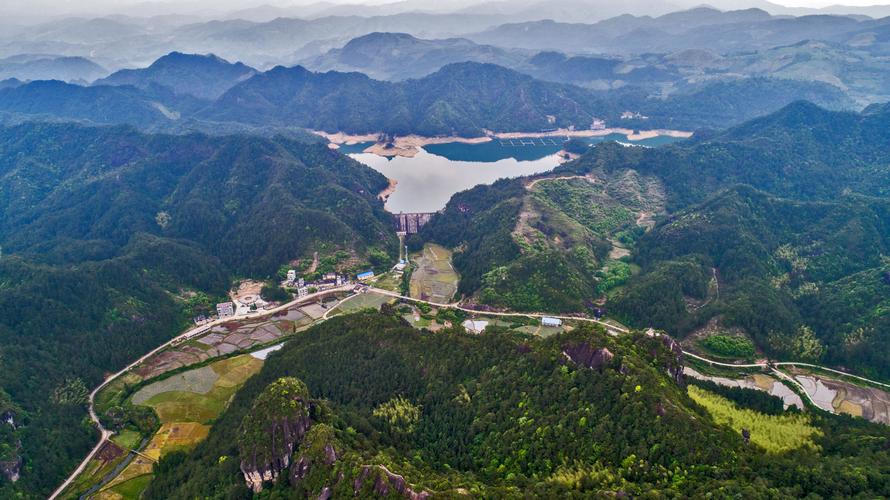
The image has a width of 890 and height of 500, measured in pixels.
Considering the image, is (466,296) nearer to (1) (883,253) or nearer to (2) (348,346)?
(2) (348,346)

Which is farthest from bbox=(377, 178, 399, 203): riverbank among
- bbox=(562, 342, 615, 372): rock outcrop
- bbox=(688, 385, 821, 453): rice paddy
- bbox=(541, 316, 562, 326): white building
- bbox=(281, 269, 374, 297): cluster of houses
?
bbox=(688, 385, 821, 453): rice paddy

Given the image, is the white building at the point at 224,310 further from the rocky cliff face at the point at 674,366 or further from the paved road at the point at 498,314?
the rocky cliff face at the point at 674,366

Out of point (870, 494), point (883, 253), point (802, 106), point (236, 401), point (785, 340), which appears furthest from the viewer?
point (802, 106)

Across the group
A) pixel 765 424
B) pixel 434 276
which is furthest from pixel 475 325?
pixel 765 424

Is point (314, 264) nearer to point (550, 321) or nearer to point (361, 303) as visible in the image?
point (361, 303)

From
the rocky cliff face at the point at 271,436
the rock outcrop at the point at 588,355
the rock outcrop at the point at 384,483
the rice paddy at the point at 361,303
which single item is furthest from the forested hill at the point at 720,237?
the rock outcrop at the point at 384,483

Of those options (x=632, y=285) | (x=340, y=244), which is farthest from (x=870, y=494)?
(x=340, y=244)

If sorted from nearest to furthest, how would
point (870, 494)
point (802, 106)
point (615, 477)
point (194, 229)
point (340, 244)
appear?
point (870, 494)
point (615, 477)
point (340, 244)
point (194, 229)
point (802, 106)
